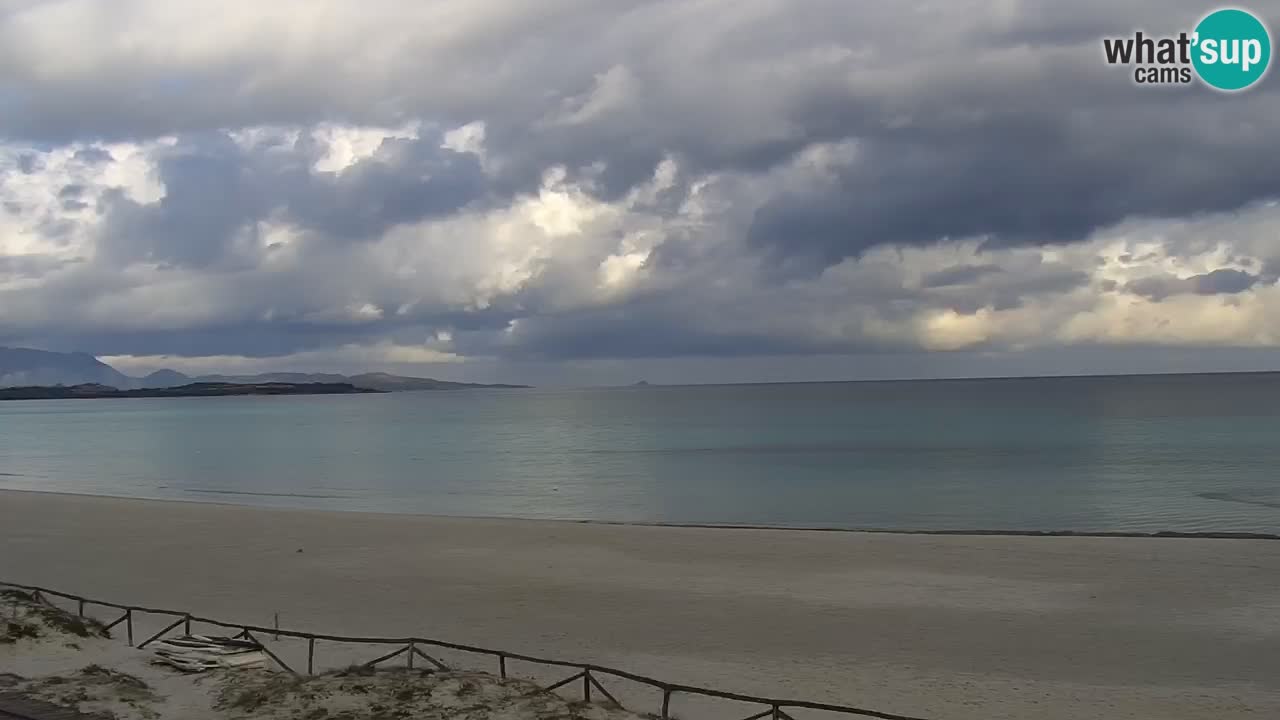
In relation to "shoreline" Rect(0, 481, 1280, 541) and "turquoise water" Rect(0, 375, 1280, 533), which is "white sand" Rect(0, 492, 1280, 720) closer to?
"shoreline" Rect(0, 481, 1280, 541)

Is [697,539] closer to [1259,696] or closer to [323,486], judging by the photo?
[1259,696]

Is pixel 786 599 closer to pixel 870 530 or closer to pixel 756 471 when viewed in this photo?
pixel 870 530

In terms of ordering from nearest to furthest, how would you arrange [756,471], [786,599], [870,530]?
[786,599]
[870,530]
[756,471]

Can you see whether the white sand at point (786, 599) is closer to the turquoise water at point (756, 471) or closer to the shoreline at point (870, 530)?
the shoreline at point (870, 530)

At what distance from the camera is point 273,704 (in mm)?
13477

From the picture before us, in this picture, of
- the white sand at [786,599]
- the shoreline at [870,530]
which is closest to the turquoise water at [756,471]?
the shoreline at [870,530]

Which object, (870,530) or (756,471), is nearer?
(870,530)

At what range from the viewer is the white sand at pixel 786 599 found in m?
17.8

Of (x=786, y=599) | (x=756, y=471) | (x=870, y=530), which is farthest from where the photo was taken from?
(x=756, y=471)

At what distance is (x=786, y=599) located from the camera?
24438 mm

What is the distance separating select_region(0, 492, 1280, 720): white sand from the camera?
58.4 feet

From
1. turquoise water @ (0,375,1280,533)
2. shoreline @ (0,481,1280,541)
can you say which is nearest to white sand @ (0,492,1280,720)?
shoreline @ (0,481,1280,541)

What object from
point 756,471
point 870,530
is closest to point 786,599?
point 870,530

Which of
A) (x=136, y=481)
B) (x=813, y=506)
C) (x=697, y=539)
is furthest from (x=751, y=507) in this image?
(x=136, y=481)
